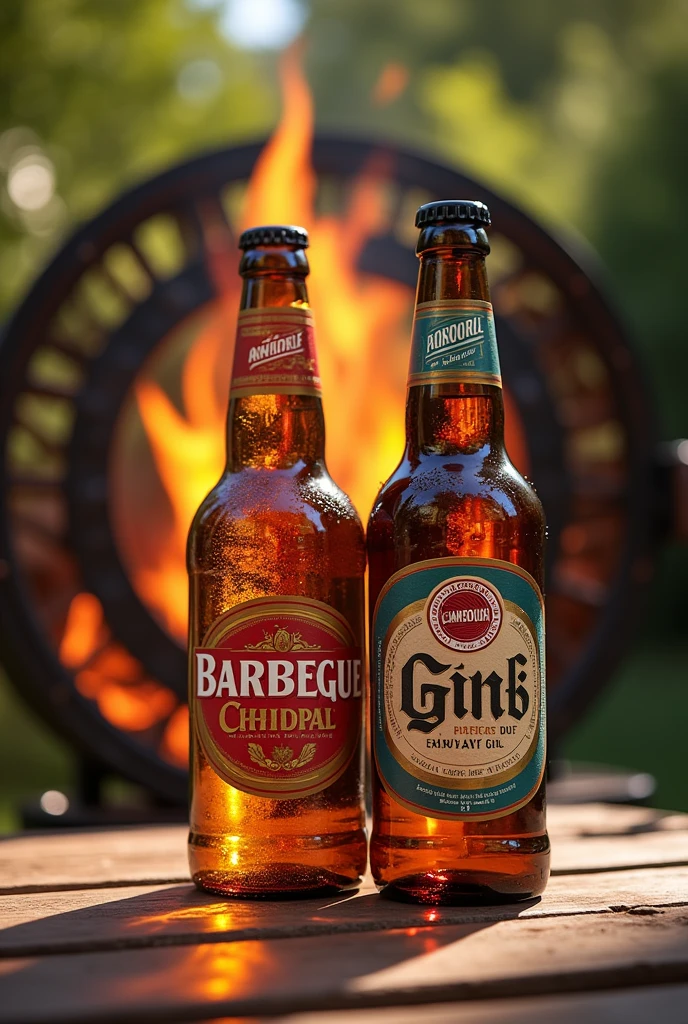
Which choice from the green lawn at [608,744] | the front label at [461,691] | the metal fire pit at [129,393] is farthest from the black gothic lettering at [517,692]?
the green lawn at [608,744]

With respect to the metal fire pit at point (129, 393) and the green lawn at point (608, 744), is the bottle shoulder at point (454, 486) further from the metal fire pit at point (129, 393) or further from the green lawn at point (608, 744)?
the green lawn at point (608, 744)

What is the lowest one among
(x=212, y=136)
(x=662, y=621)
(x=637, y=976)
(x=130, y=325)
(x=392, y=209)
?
(x=637, y=976)

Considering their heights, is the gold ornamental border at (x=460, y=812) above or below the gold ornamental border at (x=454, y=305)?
below

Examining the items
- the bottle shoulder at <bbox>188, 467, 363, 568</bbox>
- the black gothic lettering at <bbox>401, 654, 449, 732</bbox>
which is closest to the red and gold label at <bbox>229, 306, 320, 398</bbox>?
the bottle shoulder at <bbox>188, 467, 363, 568</bbox>

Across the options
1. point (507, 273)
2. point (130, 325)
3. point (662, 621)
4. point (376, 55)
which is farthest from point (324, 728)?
point (376, 55)

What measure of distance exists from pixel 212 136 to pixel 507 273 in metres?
3.89

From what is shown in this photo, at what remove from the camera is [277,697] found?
1.57m

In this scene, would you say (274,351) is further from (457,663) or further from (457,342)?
(457,663)

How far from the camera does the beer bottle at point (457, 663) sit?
152cm

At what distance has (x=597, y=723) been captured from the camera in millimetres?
8203

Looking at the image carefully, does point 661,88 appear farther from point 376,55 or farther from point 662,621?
point 662,621

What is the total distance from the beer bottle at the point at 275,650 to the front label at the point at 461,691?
0.09m

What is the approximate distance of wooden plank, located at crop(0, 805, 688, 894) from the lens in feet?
5.89

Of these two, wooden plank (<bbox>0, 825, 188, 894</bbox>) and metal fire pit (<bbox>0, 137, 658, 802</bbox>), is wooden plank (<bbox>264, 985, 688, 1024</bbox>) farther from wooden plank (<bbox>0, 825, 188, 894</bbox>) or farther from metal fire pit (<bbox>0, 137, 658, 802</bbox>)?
metal fire pit (<bbox>0, 137, 658, 802</bbox>)
